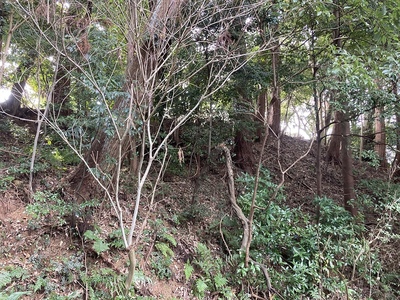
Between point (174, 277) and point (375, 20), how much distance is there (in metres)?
4.85

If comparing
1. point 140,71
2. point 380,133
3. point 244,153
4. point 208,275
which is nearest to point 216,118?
point 244,153

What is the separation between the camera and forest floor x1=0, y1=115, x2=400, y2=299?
313 centimetres

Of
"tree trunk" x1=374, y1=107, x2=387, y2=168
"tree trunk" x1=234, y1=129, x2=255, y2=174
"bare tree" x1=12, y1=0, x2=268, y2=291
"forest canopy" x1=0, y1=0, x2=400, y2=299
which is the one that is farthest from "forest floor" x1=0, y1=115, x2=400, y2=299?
"tree trunk" x1=374, y1=107, x2=387, y2=168

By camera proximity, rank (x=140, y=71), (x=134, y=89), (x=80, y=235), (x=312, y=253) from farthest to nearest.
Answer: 1. (x=312, y=253)
2. (x=80, y=235)
3. (x=140, y=71)
4. (x=134, y=89)

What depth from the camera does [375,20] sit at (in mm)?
3969

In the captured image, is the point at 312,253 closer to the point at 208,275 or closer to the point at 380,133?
the point at 208,275

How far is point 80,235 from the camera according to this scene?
3.67 m

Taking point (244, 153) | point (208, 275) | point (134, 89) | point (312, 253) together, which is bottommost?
point (208, 275)

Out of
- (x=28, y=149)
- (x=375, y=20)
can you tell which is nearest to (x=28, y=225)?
(x=28, y=149)

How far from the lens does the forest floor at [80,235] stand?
3133mm

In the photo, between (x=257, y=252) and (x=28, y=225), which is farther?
(x=257, y=252)

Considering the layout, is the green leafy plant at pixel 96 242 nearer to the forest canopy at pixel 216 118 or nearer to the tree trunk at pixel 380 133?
the forest canopy at pixel 216 118

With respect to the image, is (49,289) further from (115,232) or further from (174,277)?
(174,277)

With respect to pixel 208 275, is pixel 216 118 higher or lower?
higher
